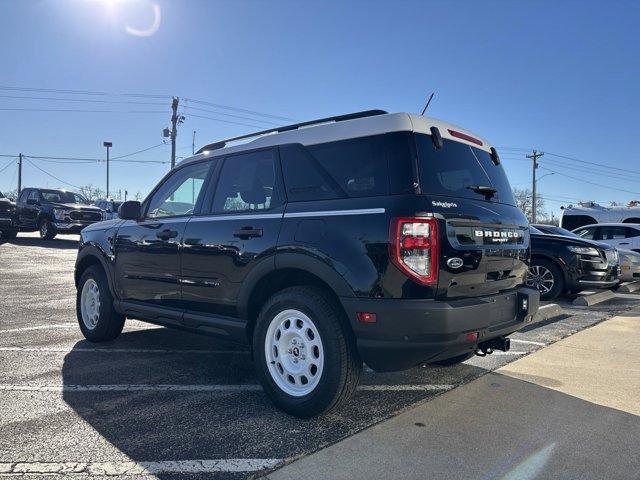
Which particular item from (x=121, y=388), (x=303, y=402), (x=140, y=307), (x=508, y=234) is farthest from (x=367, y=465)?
(x=140, y=307)

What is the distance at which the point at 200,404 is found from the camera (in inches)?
149

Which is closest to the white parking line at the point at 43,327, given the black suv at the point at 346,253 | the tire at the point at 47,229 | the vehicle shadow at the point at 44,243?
the black suv at the point at 346,253

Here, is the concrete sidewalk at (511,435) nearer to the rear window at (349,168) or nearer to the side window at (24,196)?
the rear window at (349,168)

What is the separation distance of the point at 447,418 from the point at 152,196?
334 cm

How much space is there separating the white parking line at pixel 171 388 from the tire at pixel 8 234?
65.2 feet

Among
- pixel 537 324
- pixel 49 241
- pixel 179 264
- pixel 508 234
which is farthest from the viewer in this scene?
pixel 49 241

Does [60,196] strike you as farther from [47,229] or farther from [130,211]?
[130,211]

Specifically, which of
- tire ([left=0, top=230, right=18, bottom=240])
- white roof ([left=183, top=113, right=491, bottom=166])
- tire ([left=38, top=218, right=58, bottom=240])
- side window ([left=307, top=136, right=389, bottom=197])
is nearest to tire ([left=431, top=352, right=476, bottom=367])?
white roof ([left=183, top=113, right=491, bottom=166])

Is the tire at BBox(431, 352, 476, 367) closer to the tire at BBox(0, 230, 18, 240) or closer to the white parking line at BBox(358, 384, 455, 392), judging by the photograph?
the white parking line at BBox(358, 384, 455, 392)

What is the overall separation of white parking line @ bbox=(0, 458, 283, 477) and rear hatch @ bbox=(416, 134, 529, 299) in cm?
145

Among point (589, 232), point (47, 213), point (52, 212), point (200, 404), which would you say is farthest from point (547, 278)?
point (47, 213)

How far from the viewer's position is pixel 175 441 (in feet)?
10.3

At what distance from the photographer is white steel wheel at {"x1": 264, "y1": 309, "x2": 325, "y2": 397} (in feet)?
11.5

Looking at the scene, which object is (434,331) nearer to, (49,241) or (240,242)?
(240,242)
